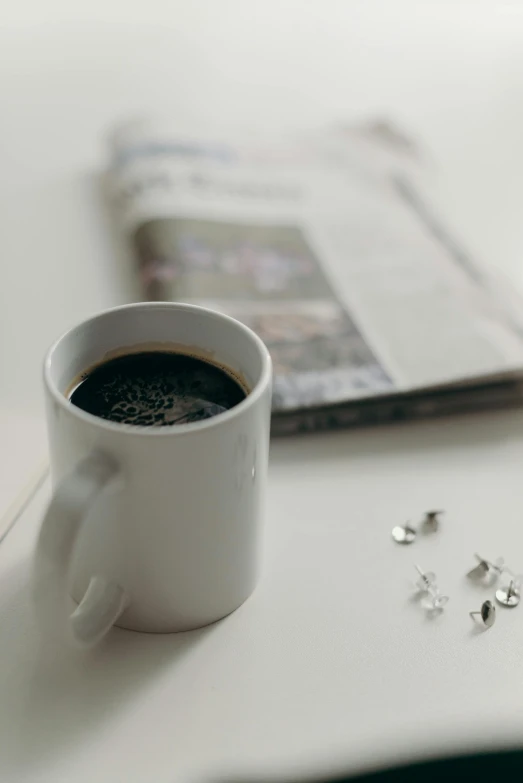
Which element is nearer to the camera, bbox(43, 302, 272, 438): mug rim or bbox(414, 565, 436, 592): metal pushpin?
bbox(43, 302, 272, 438): mug rim

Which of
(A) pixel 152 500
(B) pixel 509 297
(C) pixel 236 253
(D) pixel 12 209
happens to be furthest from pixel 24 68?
(A) pixel 152 500

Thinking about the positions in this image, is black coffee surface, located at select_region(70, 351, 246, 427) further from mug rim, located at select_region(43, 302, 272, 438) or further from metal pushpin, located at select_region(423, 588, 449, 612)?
metal pushpin, located at select_region(423, 588, 449, 612)

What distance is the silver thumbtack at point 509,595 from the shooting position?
0.41 meters

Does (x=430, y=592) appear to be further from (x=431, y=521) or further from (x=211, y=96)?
(x=211, y=96)

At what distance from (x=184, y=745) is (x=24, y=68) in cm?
90

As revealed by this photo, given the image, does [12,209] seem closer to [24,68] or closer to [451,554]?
[24,68]

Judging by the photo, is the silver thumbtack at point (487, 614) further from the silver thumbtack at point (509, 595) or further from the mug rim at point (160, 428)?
the mug rim at point (160, 428)

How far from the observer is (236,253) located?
2.04 feet

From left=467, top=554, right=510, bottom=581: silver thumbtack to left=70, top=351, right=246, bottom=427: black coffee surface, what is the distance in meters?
0.17

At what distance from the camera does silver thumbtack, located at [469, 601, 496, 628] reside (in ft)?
1.29

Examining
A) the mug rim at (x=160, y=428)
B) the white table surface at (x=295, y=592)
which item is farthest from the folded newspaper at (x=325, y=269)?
the mug rim at (x=160, y=428)

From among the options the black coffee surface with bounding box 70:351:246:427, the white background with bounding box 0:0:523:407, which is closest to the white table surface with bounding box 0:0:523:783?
the white background with bounding box 0:0:523:407

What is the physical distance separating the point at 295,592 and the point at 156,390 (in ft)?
0.43

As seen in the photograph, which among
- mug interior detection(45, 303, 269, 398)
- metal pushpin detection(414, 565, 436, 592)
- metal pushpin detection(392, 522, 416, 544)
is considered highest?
mug interior detection(45, 303, 269, 398)
